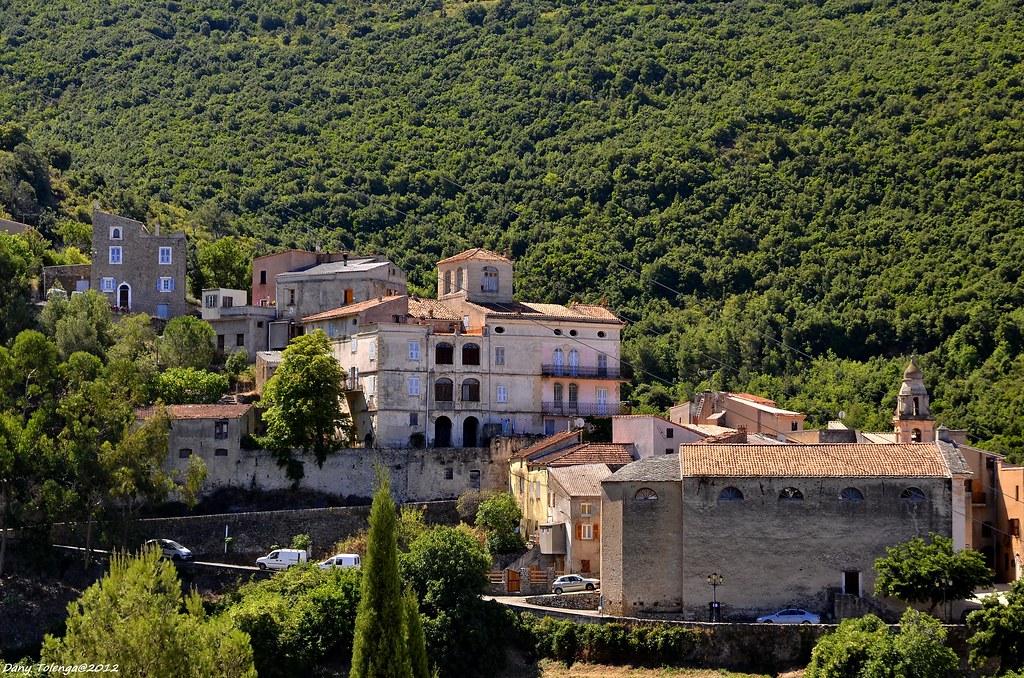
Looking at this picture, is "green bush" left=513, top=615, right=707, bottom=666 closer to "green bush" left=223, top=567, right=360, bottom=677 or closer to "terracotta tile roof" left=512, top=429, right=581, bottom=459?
"green bush" left=223, top=567, right=360, bottom=677

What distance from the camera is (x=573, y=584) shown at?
68250 millimetres

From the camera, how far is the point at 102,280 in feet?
297

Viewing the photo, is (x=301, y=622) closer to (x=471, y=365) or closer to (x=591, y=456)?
(x=591, y=456)

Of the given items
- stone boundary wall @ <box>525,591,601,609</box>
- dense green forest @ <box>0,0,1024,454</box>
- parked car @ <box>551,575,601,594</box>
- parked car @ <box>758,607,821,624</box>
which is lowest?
parked car @ <box>758,607,821,624</box>

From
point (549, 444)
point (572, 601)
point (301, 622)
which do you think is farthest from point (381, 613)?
point (549, 444)

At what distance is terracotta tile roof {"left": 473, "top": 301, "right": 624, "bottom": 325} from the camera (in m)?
81.4

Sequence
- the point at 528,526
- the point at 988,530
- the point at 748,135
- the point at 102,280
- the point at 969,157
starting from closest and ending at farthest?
1. the point at 988,530
2. the point at 528,526
3. the point at 102,280
4. the point at 969,157
5. the point at 748,135

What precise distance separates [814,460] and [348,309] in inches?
1080

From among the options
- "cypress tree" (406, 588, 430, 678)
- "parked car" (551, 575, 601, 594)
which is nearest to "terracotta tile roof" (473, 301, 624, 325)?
"parked car" (551, 575, 601, 594)

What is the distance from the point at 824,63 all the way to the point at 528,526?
7173cm

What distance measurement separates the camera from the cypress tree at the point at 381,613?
57781 mm

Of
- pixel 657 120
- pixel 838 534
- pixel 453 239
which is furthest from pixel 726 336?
pixel 838 534

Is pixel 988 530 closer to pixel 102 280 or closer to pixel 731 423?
pixel 731 423

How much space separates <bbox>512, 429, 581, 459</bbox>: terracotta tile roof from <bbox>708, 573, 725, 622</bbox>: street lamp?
13.8 m
